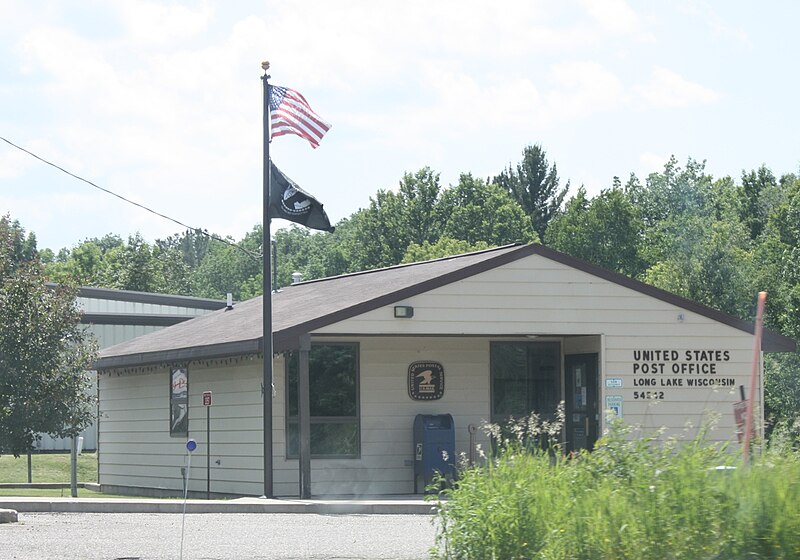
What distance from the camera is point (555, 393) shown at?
23.0 m

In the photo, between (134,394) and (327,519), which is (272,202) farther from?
(134,394)

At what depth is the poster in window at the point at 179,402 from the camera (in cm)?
2338

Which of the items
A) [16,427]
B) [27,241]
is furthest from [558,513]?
[27,241]

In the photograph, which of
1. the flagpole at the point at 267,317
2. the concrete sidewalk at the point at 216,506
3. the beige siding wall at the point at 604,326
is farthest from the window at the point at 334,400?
the concrete sidewalk at the point at 216,506

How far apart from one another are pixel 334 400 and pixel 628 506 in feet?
40.6

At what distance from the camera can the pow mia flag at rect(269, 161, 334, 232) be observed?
65.1 feet

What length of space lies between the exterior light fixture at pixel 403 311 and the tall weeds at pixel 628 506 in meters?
9.13

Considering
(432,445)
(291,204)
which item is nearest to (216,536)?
(291,204)

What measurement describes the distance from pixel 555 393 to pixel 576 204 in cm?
4943

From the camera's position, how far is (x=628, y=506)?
9195 millimetres

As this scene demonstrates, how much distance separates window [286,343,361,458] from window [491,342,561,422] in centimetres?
264

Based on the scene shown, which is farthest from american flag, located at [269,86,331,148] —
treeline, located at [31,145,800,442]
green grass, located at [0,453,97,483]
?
treeline, located at [31,145,800,442]

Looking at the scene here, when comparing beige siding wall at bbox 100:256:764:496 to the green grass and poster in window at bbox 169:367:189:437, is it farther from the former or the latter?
the green grass

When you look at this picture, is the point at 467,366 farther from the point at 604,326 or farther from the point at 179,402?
the point at 179,402
